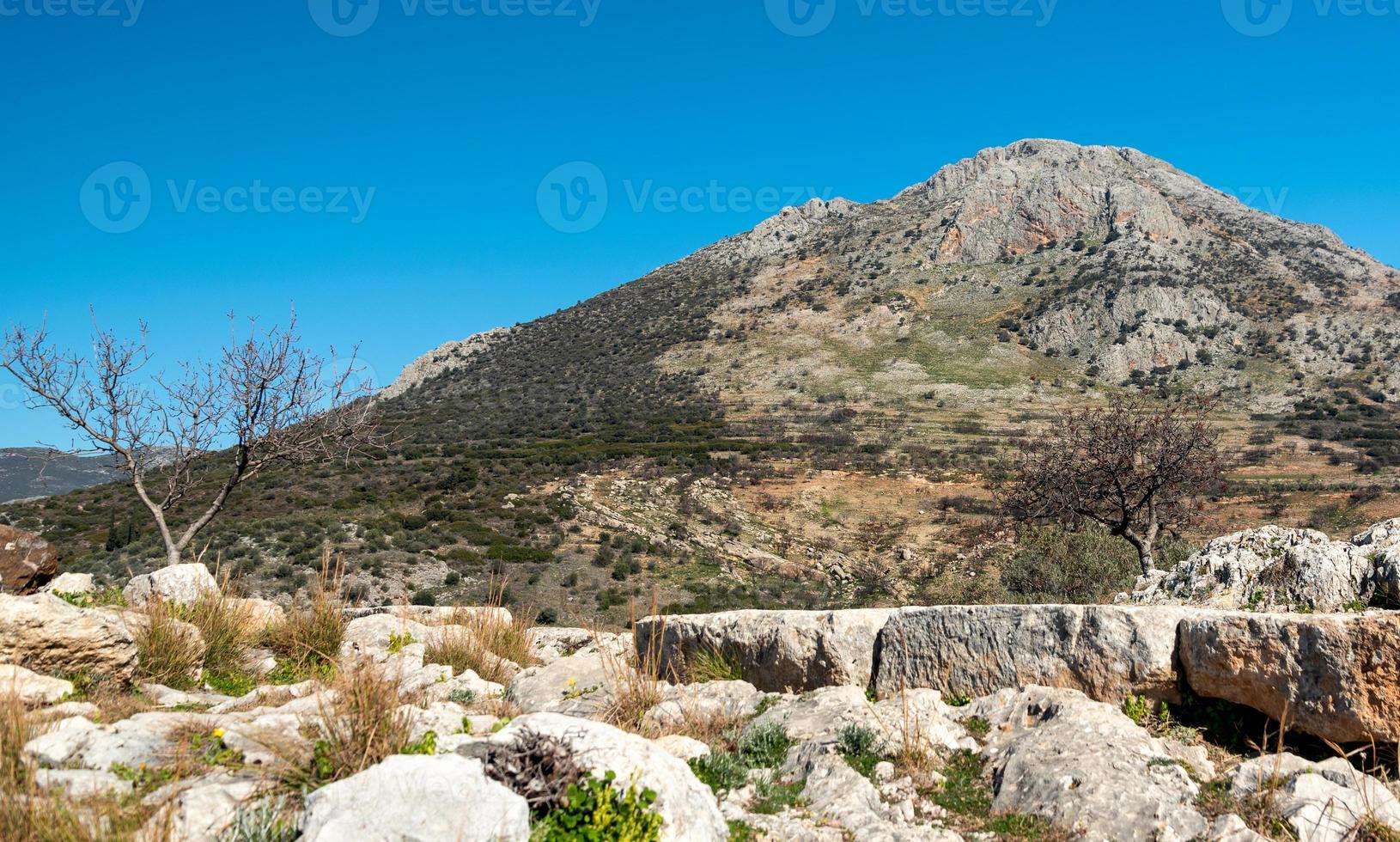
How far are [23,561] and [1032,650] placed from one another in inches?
447

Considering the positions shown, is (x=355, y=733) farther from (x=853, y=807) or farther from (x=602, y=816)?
(x=853, y=807)

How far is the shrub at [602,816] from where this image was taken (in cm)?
376

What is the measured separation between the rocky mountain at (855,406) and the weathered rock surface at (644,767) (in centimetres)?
1320

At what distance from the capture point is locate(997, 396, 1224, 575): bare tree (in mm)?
17125

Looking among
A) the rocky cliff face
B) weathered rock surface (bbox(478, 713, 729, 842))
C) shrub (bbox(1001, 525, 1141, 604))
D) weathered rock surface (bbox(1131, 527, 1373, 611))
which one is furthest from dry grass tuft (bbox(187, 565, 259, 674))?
the rocky cliff face

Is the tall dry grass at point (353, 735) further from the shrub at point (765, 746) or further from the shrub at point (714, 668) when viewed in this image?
the shrub at point (714, 668)

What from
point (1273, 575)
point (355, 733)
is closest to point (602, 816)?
point (355, 733)

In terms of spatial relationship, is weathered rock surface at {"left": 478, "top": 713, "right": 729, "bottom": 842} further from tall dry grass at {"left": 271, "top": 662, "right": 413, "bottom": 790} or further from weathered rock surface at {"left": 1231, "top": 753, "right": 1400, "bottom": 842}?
weathered rock surface at {"left": 1231, "top": 753, "right": 1400, "bottom": 842}

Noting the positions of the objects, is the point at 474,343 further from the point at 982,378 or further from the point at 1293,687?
the point at 1293,687

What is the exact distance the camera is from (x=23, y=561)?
9336 mm

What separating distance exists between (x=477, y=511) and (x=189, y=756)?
3357cm

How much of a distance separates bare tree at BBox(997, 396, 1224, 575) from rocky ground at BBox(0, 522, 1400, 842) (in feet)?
32.0

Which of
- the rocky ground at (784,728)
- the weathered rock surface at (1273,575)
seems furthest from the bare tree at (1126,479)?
the rocky ground at (784,728)

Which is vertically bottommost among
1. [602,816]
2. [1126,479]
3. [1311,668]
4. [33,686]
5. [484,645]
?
[484,645]
